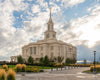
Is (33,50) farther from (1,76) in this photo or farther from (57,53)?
(1,76)

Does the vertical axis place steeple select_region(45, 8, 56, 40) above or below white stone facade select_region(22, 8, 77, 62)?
above

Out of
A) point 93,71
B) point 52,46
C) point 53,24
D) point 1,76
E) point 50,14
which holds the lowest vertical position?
point 93,71

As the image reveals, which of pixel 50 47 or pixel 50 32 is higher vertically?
pixel 50 32

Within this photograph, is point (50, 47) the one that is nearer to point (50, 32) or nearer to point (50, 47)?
point (50, 47)

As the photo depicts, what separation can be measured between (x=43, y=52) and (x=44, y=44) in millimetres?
4803

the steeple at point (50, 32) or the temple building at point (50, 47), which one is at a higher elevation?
the steeple at point (50, 32)

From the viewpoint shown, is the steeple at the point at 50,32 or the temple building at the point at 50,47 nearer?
the temple building at the point at 50,47

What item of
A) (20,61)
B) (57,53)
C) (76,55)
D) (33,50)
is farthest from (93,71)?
(76,55)

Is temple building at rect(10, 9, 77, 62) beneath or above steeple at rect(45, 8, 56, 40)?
beneath

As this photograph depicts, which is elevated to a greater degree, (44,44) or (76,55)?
(44,44)

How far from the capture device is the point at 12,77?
43.0 ft

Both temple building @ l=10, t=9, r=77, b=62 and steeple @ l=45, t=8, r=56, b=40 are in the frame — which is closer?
temple building @ l=10, t=9, r=77, b=62

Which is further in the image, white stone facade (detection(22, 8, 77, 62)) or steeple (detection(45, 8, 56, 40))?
steeple (detection(45, 8, 56, 40))

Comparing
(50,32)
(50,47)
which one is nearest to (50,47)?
(50,47)
